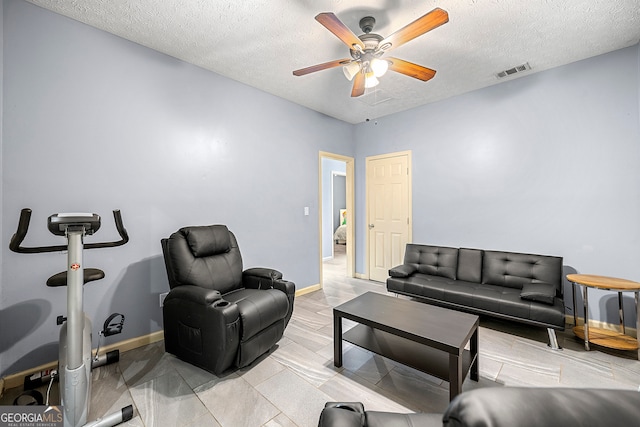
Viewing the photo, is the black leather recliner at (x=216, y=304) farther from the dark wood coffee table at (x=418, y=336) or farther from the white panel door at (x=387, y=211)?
the white panel door at (x=387, y=211)

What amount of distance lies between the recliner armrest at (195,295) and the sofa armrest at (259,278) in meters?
0.61

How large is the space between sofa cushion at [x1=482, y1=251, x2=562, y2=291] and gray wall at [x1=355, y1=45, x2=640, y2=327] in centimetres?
24

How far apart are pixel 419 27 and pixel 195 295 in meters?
2.45

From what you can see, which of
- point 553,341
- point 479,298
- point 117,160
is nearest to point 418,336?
point 479,298

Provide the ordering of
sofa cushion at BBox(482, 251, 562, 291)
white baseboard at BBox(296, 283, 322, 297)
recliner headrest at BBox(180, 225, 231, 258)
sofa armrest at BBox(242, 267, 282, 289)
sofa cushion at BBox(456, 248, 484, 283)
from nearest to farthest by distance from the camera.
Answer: recliner headrest at BBox(180, 225, 231, 258) < sofa armrest at BBox(242, 267, 282, 289) < sofa cushion at BBox(482, 251, 562, 291) < sofa cushion at BBox(456, 248, 484, 283) < white baseboard at BBox(296, 283, 322, 297)

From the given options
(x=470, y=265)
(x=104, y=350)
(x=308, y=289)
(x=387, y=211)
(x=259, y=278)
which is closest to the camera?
(x=104, y=350)

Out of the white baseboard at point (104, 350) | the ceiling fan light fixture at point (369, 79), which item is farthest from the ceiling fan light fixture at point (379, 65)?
the white baseboard at point (104, 350)

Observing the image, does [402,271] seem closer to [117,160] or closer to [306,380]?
[306,380]

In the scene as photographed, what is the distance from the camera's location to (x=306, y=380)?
6.48 feet

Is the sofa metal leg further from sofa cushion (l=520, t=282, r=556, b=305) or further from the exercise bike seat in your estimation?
the exercise bike seat

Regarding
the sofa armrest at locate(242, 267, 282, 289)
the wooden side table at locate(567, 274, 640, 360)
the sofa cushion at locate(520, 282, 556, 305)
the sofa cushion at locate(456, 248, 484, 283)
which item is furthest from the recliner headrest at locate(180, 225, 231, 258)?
the wooden side table at locate(567, 274, 640, 360)

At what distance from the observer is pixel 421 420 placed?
1.06m

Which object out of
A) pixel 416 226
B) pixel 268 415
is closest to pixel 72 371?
pixel 268 415

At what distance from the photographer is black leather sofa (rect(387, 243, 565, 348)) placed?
2.46 m
